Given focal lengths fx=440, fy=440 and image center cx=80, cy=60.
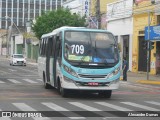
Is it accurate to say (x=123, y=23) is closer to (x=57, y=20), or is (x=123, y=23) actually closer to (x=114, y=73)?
(x=57, y=20)

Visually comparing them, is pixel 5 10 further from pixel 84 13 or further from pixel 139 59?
pixel 139 59

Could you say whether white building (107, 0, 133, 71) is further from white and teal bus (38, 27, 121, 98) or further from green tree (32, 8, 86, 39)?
white and teal bus (38, 27, 121, 98)

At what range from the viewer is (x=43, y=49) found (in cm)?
2262

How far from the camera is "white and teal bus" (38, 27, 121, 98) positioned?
56.0ft

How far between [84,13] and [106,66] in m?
40.0

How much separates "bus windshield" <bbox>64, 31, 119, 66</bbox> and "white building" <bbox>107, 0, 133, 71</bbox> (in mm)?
25864

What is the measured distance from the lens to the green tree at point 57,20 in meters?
53.8

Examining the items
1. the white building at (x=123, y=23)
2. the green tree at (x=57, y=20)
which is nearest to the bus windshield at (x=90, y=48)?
the white building at (x=123, y=23)

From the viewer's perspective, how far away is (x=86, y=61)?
17.2 metres

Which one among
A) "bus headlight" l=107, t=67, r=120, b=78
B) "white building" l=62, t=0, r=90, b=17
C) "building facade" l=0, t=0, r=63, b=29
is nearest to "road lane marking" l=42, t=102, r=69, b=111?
"bus headlight" l=107, t=67, r=120, b=78

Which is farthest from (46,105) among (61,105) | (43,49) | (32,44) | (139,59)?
(32,44)

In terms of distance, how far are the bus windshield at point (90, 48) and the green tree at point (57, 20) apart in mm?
35305

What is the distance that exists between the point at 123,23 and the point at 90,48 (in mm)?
28697

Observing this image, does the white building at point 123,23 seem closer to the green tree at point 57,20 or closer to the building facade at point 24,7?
the green tree at point 57,20
